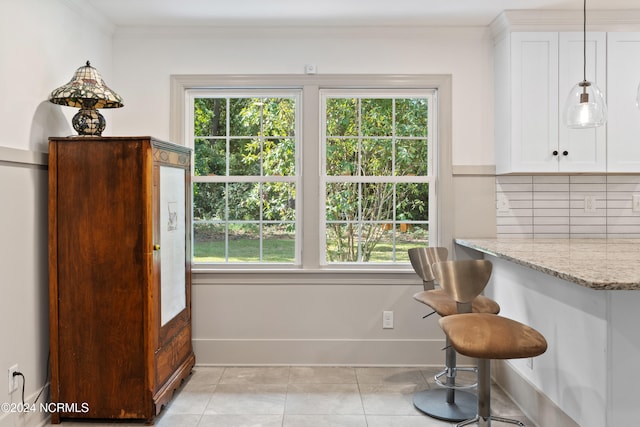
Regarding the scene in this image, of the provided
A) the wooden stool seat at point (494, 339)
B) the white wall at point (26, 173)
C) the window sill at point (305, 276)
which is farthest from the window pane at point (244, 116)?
the wooden stool seat at point (494, 339)

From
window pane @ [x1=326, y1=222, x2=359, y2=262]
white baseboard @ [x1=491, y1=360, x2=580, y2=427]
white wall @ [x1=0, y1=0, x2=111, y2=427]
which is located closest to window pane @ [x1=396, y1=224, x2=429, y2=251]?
window pane @ [x1=326, y1=222, x2=359, y2=262]

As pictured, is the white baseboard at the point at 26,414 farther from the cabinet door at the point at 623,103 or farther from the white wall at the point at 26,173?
the cabinet door at the point at 623,103

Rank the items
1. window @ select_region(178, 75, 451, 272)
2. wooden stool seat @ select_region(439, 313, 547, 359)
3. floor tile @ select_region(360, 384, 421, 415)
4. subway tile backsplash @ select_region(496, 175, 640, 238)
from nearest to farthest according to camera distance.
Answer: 1. wooden stool seat @ select_region(439, 313, 547, 359)
2. floor tile @ select_region(360, 384, 421, 415)
3. subway tile backsplash @ select_region(496, 175, 640, 238)
4. window @ select_region(178, 75, 451, 272)

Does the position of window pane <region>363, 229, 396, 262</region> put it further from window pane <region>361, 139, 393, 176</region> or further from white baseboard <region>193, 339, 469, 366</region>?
white baseboard <region>193, 339, 469, 366</region>

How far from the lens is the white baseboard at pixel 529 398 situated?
2.40 metres

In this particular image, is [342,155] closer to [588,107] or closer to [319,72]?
[319,72]

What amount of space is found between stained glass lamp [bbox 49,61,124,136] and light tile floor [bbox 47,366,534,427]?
5.66 ft

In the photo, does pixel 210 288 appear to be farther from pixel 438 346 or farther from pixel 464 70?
pixel 464 70

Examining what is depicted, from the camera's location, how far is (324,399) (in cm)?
298

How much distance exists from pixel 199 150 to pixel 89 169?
1.13m

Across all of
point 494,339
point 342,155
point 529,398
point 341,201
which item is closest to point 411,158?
point 342,155

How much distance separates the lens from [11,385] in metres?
2.42

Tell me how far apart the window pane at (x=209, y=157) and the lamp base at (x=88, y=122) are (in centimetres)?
93

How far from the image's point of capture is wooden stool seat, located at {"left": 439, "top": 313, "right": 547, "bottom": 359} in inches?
75.3
